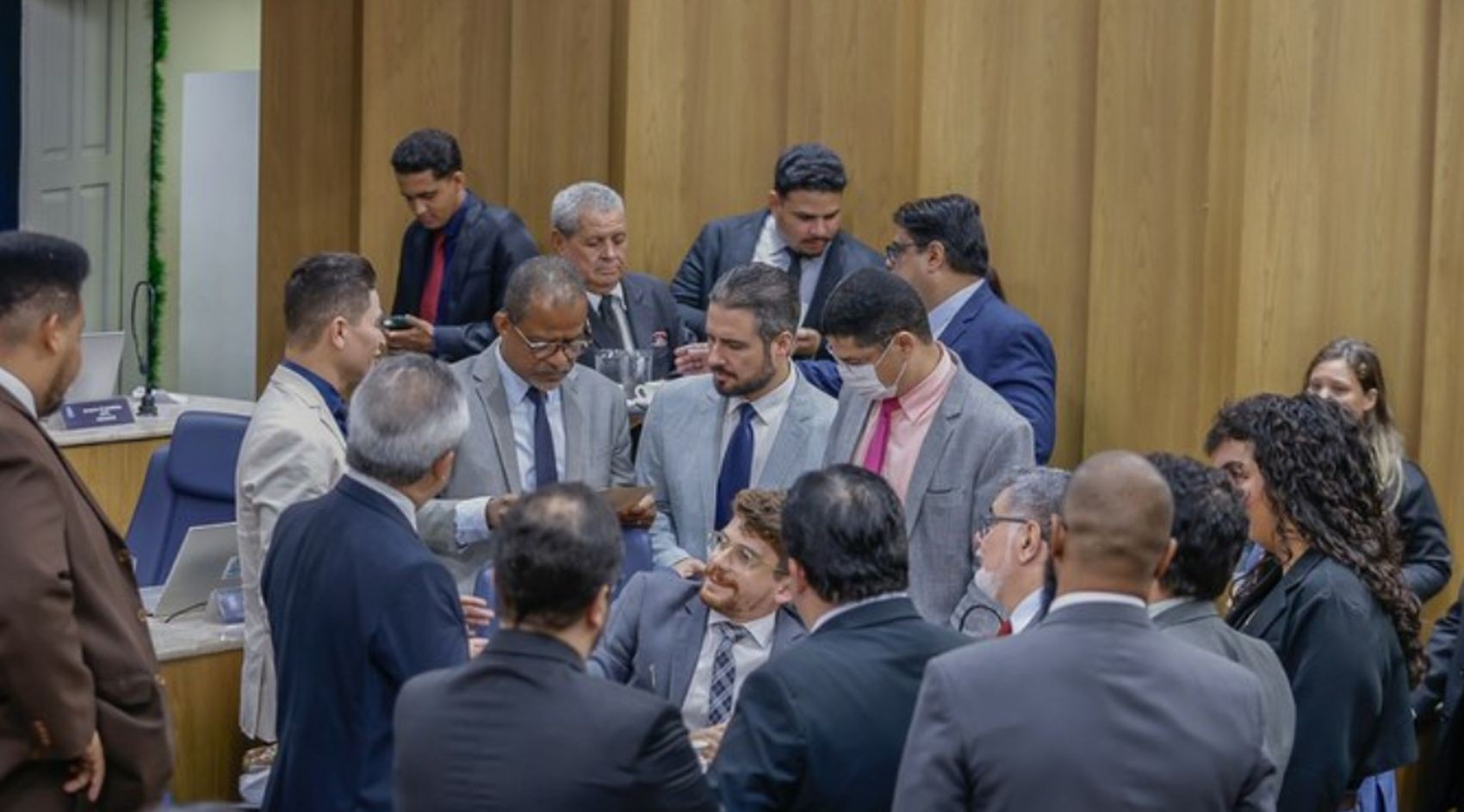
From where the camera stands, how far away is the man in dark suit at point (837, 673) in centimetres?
323

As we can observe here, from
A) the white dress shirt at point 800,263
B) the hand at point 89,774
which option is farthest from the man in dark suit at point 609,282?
the hand at point 89,774

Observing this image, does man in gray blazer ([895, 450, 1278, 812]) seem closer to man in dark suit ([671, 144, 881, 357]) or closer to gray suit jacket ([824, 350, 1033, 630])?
gray suit jacket ([824, 350, 1033, 630])

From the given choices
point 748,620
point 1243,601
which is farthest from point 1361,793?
point 748,620

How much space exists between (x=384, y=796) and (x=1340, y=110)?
3.65m

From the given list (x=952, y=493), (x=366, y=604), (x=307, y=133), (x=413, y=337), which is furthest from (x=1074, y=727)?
(x=307, y=133)

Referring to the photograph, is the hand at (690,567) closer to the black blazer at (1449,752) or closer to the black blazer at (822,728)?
the black blazer at (822,728)

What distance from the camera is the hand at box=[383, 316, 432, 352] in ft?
22.8

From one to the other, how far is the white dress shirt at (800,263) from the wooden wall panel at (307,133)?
2509 millimetres

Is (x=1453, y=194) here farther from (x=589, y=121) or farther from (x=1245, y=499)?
(x=589, y=121)

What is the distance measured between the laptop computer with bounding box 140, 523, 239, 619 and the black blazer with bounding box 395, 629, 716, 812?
2331mm

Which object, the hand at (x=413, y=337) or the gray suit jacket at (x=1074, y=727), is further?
the hand at (x=413, y=337)

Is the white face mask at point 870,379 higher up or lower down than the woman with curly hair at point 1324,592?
higher up

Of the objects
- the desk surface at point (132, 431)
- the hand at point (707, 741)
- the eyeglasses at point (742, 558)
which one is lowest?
the hand at point (707, 741)

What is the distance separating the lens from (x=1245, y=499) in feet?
13.7
